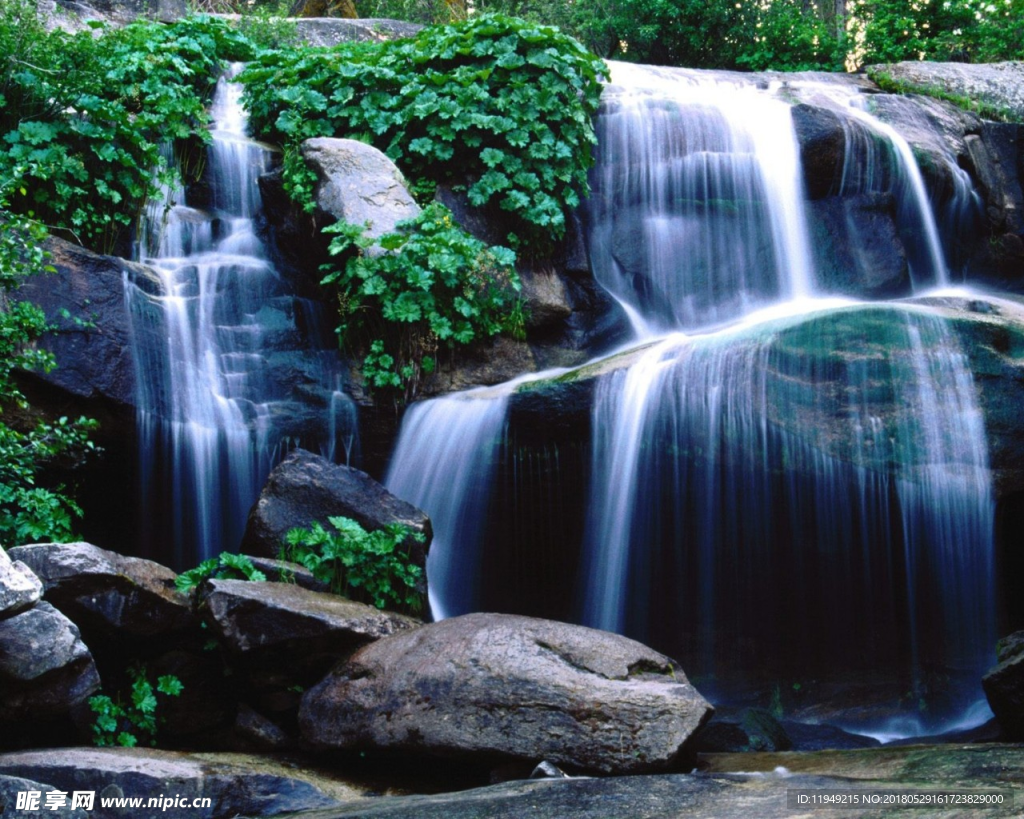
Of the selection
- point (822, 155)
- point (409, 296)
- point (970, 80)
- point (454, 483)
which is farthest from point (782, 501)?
point (970, 80)

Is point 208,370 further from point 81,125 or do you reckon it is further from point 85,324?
point 81,125

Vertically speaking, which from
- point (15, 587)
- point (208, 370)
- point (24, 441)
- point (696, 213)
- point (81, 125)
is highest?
point (81, 125)

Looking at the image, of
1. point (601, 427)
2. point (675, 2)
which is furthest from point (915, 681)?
point (675, 2)

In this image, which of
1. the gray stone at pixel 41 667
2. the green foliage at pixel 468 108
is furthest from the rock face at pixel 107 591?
the green foliage at pixel 468 108

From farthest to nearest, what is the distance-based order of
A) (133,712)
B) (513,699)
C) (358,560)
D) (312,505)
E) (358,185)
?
(358,185) < (312,505) < (358,560) < (133,712) < (513,699)

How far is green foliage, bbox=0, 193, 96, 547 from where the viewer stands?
5781mm

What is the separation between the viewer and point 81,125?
8227mm

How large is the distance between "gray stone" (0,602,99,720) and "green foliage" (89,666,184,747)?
0.44 m

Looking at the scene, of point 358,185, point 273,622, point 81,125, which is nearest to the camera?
point 273,622

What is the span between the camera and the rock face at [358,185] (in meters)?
8.27

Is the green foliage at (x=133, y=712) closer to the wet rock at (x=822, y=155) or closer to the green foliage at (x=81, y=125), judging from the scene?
the green foliage at (x=81, y=125)

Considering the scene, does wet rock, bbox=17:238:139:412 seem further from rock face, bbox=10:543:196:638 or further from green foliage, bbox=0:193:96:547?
rock face, bbox=10:543:196:638

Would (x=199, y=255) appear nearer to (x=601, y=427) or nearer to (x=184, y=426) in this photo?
(x=184, y=426)

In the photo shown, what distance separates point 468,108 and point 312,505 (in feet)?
14.8
